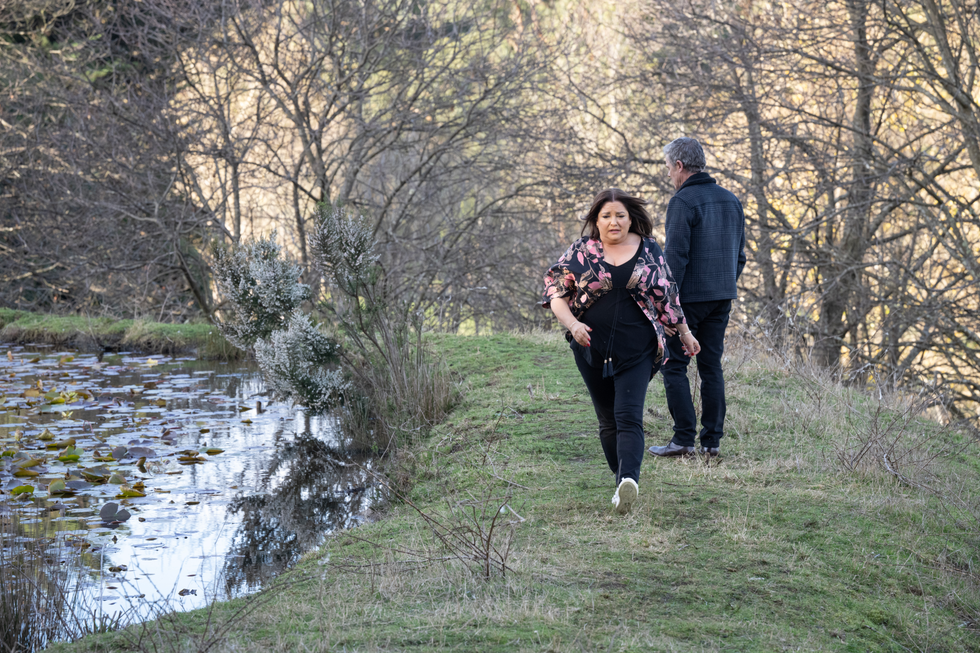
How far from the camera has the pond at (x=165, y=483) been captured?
4.92 metres

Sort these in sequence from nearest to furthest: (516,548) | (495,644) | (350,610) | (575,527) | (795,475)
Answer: (495,644), (350,610), (516,548), (575,527), (795,475)

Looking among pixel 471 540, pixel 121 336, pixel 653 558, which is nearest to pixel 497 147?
pixel 121 336

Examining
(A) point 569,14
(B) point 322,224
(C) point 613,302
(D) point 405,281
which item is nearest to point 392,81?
(D) point 405,281

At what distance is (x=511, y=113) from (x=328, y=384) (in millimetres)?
6479

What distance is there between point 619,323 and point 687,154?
1.46 m

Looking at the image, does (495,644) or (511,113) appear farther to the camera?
(511,113)

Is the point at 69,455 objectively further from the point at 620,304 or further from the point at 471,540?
the point at 620,304

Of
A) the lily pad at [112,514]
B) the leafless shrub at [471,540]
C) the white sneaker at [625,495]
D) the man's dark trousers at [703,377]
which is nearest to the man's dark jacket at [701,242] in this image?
the man's dark trousers at [703,377]

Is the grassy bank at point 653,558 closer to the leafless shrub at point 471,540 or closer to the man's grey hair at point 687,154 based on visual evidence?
the leafless shrub at point 471,540

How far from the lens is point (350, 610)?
3340 mm

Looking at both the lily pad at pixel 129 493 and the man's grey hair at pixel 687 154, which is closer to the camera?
the man's grey hair at pixel 687 154

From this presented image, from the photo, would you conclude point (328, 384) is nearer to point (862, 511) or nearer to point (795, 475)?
point (795, 475)

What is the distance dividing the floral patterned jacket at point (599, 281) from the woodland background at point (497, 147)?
18.9ft

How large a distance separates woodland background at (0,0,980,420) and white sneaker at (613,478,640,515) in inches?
237
